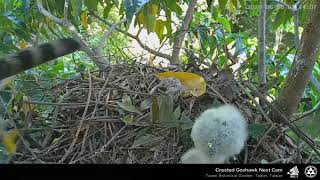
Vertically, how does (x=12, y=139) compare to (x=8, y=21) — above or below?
below

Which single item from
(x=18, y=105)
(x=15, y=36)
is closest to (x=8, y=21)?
(x=15, y=36)

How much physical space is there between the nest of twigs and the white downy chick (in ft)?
0.06

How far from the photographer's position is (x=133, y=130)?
683 mm

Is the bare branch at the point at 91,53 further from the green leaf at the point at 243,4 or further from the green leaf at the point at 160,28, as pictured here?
the green leaf at the point at 243,4

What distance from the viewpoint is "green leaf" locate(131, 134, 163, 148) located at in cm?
67

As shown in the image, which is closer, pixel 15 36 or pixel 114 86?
pixel 114 86

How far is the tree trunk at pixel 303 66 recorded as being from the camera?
738 millimetres

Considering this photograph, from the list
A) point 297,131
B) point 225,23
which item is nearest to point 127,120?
point 297,131

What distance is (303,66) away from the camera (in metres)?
0.74

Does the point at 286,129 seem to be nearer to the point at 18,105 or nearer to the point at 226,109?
the point at 226,109

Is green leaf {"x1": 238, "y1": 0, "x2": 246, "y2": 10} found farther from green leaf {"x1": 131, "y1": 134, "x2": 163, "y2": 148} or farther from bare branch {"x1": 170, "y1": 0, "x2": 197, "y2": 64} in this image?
green leaf {"x1": 131, "y1": 134, "x2": 163, "y2": 148}
